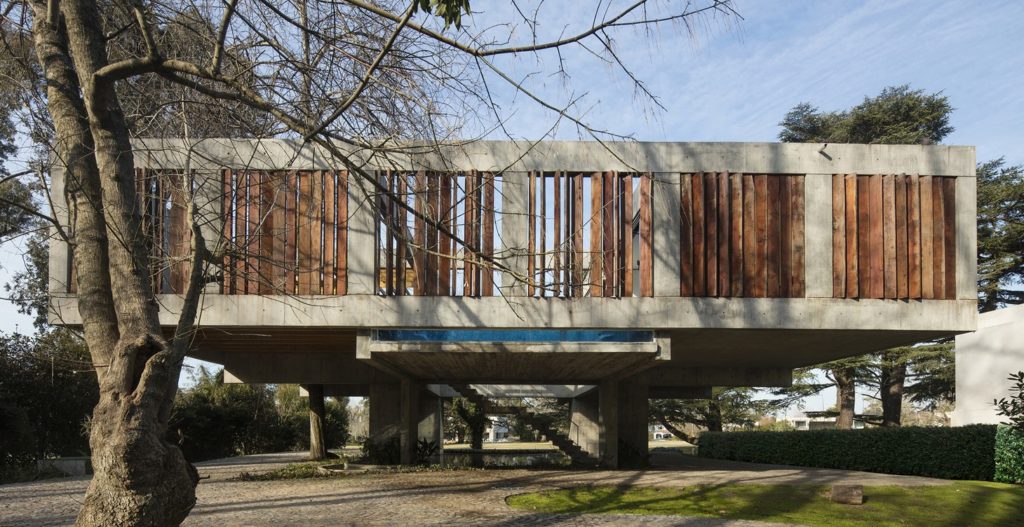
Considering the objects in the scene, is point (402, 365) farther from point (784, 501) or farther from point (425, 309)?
point (784, 501)

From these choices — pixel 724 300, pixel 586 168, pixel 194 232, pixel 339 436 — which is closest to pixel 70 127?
pixel 194 232

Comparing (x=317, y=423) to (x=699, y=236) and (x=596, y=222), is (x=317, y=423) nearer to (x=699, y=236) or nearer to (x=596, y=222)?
(x=596, y=222)

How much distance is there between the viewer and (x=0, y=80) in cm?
888

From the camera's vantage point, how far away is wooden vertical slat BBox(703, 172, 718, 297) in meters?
15.5

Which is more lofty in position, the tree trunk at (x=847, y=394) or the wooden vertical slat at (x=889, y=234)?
the wooden vertical slat at (x=889, y=234)

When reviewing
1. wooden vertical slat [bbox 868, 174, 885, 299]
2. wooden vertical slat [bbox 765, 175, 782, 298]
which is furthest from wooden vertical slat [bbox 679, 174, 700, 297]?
wooden vertical slat [bbox 868, 174, 885, 299]

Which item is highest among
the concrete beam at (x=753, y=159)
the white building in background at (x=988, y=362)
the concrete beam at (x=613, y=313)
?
the concrete beam at (x=753, y=159)

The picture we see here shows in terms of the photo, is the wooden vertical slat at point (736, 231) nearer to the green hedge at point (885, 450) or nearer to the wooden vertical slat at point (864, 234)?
the wooden vertical slat at point (864, 234)

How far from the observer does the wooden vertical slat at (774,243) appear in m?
15.5

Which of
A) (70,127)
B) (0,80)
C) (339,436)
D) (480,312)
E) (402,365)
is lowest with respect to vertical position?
(339,436)

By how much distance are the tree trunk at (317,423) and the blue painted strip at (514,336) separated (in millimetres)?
13579

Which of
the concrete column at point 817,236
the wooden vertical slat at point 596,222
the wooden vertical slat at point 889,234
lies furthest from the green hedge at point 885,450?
the wooden vertical slat at point 596,222

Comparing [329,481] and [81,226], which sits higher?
[81,226]

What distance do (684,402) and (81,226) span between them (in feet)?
129
